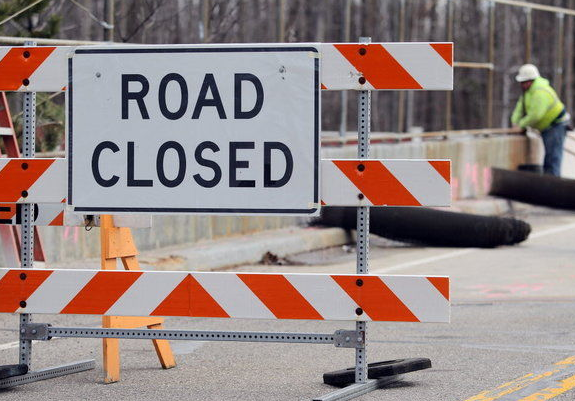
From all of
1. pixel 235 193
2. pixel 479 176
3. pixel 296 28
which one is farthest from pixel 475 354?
pixel 479 176

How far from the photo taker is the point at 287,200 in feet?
20.5

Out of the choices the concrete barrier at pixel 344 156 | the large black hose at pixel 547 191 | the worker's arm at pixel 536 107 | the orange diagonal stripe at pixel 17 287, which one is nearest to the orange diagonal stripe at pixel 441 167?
the orange diagonal stripe at pixel 17 287

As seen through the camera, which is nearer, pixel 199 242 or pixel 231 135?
pixel 231 135

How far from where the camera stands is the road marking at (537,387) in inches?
246

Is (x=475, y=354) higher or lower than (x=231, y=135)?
lower

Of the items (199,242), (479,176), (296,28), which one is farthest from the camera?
(479,176)

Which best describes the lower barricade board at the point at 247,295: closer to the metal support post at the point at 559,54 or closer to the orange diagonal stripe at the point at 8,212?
the orange diagonal stripe at the point at 8,212

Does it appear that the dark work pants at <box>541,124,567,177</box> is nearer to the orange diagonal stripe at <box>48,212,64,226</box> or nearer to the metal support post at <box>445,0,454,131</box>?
the metal support post at <box>445,0,454,131</box>

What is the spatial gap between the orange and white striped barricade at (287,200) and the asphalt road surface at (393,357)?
33 centimetres

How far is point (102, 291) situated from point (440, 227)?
839 centimetres

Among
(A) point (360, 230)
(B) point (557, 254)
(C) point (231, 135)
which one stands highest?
(C) point (231, 135)

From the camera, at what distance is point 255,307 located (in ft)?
20.7

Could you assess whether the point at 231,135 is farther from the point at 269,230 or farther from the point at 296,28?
the point at 296,28

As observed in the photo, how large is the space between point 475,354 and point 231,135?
2.25 metres
